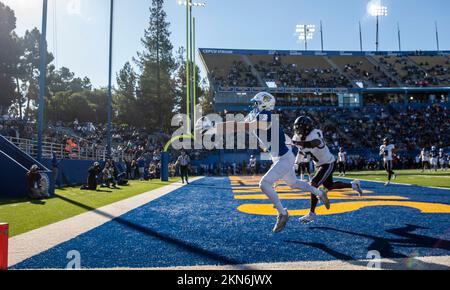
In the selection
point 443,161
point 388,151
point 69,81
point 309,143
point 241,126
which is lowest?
point 443,161

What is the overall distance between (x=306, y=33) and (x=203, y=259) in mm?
70577

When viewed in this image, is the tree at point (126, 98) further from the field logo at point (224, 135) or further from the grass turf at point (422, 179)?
the grass turf at point (422, 179)

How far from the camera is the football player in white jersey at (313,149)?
6.54 metres

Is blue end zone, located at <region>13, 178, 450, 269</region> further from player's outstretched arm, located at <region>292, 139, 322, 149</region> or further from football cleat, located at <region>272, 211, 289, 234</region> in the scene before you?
player's outstretched arm, located at <region>292, 139, 322, 149</region>

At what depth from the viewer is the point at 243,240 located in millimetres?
5348

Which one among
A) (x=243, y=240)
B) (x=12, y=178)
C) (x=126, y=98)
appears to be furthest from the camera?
(x=126, y=98)

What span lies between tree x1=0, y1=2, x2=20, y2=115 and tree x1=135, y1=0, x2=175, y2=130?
1638 centimetres

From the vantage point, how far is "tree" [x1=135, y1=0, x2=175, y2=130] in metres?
47.5

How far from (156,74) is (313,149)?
44279 millimetres

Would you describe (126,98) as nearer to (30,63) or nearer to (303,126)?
(30,63)

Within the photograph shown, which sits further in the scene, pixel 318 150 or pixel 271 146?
pixel 318 150

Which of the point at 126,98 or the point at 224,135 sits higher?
the point at 126,98

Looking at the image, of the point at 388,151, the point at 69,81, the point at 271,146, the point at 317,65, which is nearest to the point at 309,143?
the point at 271,146

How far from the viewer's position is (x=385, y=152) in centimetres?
1555
